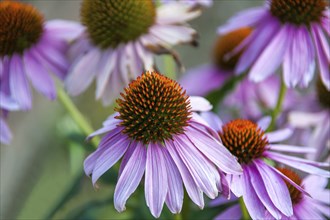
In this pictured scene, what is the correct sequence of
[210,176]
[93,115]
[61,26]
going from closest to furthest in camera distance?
[210,176] < [61,26] < [93,115]

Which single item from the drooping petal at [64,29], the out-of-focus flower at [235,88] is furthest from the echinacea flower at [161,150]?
the out-of-focus flower at [235,88]

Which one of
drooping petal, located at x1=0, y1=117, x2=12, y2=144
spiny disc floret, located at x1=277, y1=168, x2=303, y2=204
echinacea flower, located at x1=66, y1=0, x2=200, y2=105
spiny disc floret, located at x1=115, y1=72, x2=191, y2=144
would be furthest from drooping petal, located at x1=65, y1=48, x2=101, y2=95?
spiny disc floret, located at x1=277, y1=168, x2=303, y2=204

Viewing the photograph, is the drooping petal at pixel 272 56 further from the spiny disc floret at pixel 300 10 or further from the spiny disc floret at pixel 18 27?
the spiny disc floret at pixel 18 27

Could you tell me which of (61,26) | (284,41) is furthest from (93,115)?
(284,41)

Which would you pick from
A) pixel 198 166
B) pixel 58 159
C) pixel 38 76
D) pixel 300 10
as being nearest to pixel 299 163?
pixel 198 166

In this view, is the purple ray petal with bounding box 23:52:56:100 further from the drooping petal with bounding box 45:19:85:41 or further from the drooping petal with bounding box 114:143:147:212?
the drooping petal with bounding box 114:143:147:212

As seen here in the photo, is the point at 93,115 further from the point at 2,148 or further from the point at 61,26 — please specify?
the point at 61,26

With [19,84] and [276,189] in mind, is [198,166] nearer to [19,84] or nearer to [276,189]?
[276,189]
